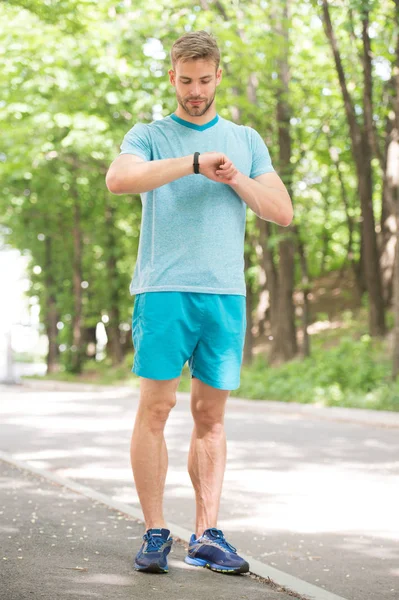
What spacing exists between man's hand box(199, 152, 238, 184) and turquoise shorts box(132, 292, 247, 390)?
52 centimetres

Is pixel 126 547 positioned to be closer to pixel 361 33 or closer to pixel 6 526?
pixel 6 526

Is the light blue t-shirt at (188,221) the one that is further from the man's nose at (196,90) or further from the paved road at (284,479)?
the paved road at (284,479)

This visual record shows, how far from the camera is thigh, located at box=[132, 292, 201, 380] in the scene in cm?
437

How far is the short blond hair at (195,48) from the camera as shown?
429cm

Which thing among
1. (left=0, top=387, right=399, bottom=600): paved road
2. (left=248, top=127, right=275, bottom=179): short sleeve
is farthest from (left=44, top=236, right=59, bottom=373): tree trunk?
(left=248, top=127, right=275, bottom=179): short sleeve

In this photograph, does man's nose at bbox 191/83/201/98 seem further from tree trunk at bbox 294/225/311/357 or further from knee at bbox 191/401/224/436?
tree trunk at bbox 294/225/311/357

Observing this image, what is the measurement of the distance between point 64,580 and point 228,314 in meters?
1.30

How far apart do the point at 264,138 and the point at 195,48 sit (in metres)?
18.2

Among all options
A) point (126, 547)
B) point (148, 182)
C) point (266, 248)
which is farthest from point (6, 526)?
point (266, 248)

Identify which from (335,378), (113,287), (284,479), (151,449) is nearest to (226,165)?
(151,449)

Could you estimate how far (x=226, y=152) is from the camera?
4516mm

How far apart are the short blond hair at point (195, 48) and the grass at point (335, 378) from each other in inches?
430

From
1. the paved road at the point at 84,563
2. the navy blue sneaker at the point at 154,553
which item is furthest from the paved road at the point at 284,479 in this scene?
the navy blue sneaker at the point at 154,553

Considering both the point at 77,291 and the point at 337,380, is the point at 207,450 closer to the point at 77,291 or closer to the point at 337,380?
the point at 337,380
